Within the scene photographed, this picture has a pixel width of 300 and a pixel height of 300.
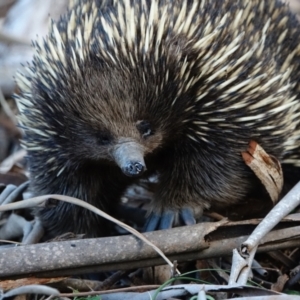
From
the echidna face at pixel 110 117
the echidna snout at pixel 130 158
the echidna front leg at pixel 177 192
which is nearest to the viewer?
the echidna snout at pixel 130 158

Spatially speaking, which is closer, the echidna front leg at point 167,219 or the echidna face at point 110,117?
the echidna face at point 110,117

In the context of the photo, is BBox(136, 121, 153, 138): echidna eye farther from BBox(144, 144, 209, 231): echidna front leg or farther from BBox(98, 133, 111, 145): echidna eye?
BBox(144, 144, 209, 231): echidna front leg

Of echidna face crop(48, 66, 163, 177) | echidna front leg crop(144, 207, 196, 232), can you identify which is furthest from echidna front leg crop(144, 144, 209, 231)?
echidna face crop(48, 66, 163, 177)

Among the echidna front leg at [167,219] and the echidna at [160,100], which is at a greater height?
the echidna at [160,100]

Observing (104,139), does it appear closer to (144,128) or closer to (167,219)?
(144,128)

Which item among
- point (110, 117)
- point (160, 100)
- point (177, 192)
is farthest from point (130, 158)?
point (177, 192)

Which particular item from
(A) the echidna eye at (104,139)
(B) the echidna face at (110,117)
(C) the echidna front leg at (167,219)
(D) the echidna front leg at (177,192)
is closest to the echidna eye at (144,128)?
(B) the echidna face at (110,117)

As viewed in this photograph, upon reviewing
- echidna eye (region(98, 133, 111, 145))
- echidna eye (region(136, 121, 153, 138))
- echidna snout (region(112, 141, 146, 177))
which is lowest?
echidna snout (region(112, 141, 146, 177))

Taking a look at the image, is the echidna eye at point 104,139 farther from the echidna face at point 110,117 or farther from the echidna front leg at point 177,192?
the echidna front leg at point 177,192
